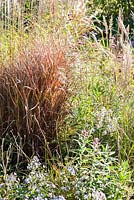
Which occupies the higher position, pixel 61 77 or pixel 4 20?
pixel 4 20

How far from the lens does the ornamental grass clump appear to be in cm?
357

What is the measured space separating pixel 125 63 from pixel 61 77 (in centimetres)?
46

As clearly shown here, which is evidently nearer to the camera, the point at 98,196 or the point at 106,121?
the point at 98,196

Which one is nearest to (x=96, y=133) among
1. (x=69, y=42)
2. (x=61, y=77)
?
(x=61, y=77)

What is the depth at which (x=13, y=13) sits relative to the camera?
3939 mm

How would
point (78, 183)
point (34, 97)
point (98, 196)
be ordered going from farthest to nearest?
1. point (34, 97)
2. point (78, 183)
3. point (98, 196)

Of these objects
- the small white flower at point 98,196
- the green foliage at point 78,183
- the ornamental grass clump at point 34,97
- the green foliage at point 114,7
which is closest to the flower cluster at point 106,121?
the ornamental grass clump at point 34,97

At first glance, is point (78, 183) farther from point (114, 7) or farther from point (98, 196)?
point (114, 7)

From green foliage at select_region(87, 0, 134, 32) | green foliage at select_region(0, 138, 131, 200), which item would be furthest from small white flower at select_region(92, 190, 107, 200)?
green foliage at select_region(87, 0, 134, 32)

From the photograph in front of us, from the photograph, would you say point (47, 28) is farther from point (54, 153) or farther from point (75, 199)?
point (75, 199)

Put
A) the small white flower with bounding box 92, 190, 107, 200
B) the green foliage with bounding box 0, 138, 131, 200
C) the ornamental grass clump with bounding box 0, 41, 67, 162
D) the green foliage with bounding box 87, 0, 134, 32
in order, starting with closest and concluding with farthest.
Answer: the small white flower with bounding box 92, 190, 107, 200 → the green foliage with bounding box 0, 138, 131, 200 → the ornamental grass clump with bounding box 0, 41, 67, 162 → the green foliage with bounding box 87, 0, 134, 32

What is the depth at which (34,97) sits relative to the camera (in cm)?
358

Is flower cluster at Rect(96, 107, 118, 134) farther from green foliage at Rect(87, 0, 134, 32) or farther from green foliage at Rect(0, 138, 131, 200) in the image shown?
green foliage at Rect(87, 0, 134, 32)

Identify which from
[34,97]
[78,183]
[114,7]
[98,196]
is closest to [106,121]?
[34,97]
